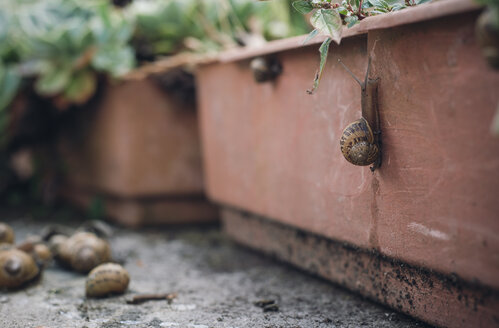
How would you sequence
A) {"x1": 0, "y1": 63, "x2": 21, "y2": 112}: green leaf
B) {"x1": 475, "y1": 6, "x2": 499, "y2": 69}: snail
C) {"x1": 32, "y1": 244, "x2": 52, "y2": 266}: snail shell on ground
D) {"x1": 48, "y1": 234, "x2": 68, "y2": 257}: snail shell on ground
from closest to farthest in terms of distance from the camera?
{"x1": 475, "y1": 6, "x2": 499, "y2": 69}: snail
{"x1": 32, "y1": 244, "x2": 52, "y2": 266}: snail shell on ground
{"x1": 48, "y1": 234, "x2": 68, "y2": 257}: snail shell on ground
{"x1": 0, "y1": 63, "x2": 21, "y2": 112}: green leaf

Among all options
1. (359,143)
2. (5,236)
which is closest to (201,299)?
(359,143)

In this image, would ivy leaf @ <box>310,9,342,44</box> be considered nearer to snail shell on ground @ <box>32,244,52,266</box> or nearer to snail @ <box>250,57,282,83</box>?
snail @ <box>250,57,282,83</box>

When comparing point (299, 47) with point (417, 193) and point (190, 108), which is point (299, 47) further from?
point (190, 108)

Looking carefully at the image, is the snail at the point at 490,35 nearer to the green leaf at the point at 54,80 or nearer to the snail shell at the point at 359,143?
the snail shell at the point at 359,143

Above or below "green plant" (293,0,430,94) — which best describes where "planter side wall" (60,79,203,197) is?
below

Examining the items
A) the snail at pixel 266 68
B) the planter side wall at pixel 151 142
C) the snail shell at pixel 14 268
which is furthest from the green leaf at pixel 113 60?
the snail shell at pixel 14 268

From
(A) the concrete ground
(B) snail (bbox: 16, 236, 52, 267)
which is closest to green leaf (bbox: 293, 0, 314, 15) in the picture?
(A) the concrete ground
